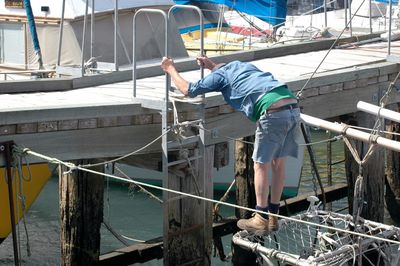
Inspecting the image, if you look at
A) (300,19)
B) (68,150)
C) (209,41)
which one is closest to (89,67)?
(68,150)

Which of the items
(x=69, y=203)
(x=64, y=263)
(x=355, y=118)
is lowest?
(x=64, y=263)

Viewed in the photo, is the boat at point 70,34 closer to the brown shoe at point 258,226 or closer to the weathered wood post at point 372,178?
the weathered wood post at point 372,178

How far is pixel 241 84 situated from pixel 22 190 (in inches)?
119

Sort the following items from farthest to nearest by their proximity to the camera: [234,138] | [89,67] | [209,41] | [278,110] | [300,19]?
[300,19], [209,41], [89,67], [234,138], [278,110]

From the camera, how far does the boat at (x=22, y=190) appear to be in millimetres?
9998

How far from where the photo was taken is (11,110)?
29.8ft

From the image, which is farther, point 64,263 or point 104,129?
point 64,263

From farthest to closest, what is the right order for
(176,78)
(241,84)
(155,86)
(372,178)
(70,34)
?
(70,34), (372,178), (155,86), (176,78), (241,84)

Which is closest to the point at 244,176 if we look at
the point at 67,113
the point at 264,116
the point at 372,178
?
the point at 372,178

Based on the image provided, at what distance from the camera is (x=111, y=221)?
1672 cm

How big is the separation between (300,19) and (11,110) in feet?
75.2

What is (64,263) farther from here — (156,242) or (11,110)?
(11,110)

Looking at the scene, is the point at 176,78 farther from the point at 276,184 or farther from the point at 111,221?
the point at 111,221

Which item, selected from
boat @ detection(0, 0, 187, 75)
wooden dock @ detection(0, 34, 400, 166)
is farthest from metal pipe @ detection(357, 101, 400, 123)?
boat @ detection(0, 0, 187, 75)
